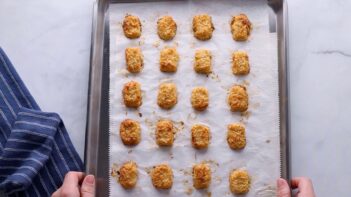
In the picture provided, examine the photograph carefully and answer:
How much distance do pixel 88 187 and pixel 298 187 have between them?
0.50 metres

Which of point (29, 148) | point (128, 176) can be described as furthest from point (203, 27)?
point (29, 148)

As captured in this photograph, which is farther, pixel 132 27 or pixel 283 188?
pixel 132 27

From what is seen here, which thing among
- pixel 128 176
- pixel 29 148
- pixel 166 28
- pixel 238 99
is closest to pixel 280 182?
pixel 238 99

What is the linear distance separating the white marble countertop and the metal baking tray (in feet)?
0.22

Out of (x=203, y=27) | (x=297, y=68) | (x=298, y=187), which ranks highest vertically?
(x=203, y=27)

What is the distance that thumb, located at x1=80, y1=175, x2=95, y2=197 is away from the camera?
43.2 inches

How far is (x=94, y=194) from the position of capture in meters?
1.12

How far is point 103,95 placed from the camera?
1.18 meters

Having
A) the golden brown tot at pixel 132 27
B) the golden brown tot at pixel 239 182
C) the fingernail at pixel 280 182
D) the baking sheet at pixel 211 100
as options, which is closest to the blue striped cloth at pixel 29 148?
the baking sheet at pixel 211 100

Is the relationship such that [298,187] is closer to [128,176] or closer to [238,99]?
[238,99]

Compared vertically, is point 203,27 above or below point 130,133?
above

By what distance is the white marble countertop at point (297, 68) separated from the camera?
3.85 ft

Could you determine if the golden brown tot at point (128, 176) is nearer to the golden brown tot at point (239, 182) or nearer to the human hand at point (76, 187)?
the human hand at point (76, 187)

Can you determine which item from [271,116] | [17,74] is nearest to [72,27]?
[17,74]
